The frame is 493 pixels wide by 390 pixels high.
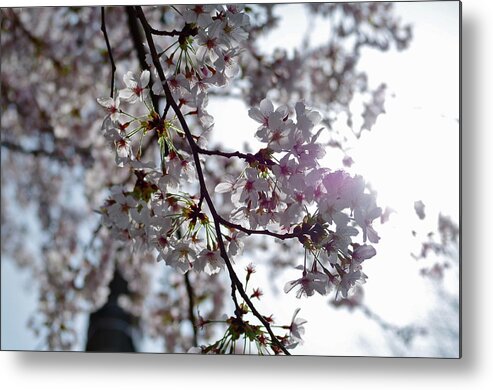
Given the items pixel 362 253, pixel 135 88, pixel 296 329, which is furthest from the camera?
pixel 296 329

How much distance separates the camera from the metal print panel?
1162 millimetres

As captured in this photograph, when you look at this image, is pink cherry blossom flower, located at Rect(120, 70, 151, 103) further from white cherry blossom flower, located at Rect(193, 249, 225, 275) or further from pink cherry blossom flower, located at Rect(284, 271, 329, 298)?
pink cherry blossom flower, located at Rect(284, 271, 329, 298)

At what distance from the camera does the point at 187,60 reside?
1211mm

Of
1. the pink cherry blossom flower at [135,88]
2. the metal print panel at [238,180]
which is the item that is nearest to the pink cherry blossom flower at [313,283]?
the metal print panel at [238,180]

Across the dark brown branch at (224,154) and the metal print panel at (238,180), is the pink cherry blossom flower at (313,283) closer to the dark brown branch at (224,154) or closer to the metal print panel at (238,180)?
the metal print panel at (238,180)

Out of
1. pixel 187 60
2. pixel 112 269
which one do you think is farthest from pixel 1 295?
pixel 187 60

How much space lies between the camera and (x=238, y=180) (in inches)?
46.2

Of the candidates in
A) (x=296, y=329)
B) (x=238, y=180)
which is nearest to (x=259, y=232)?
(x=238, y=180)

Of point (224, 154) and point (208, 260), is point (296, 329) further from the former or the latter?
point (224, 154)

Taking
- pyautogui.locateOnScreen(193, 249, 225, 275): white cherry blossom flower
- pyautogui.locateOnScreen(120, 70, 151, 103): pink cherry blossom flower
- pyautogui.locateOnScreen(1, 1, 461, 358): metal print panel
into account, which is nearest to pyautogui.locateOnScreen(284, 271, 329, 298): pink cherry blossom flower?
pyautogui.locateOnScreen(1, 1, 461, 358): metal print panel

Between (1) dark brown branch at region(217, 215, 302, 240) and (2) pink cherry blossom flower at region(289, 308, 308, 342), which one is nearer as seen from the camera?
(1) dark brown branch at region(217, 215, 302, 240)

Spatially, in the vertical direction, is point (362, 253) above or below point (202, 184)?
below

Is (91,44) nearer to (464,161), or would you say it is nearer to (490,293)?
(464,161)

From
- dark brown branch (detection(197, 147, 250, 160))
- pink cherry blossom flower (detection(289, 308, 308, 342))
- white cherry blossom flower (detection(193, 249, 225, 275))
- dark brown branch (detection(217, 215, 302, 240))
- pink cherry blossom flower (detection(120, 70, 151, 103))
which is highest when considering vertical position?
pink cherry blossom flower (detection(120, 70, 151, 103))
